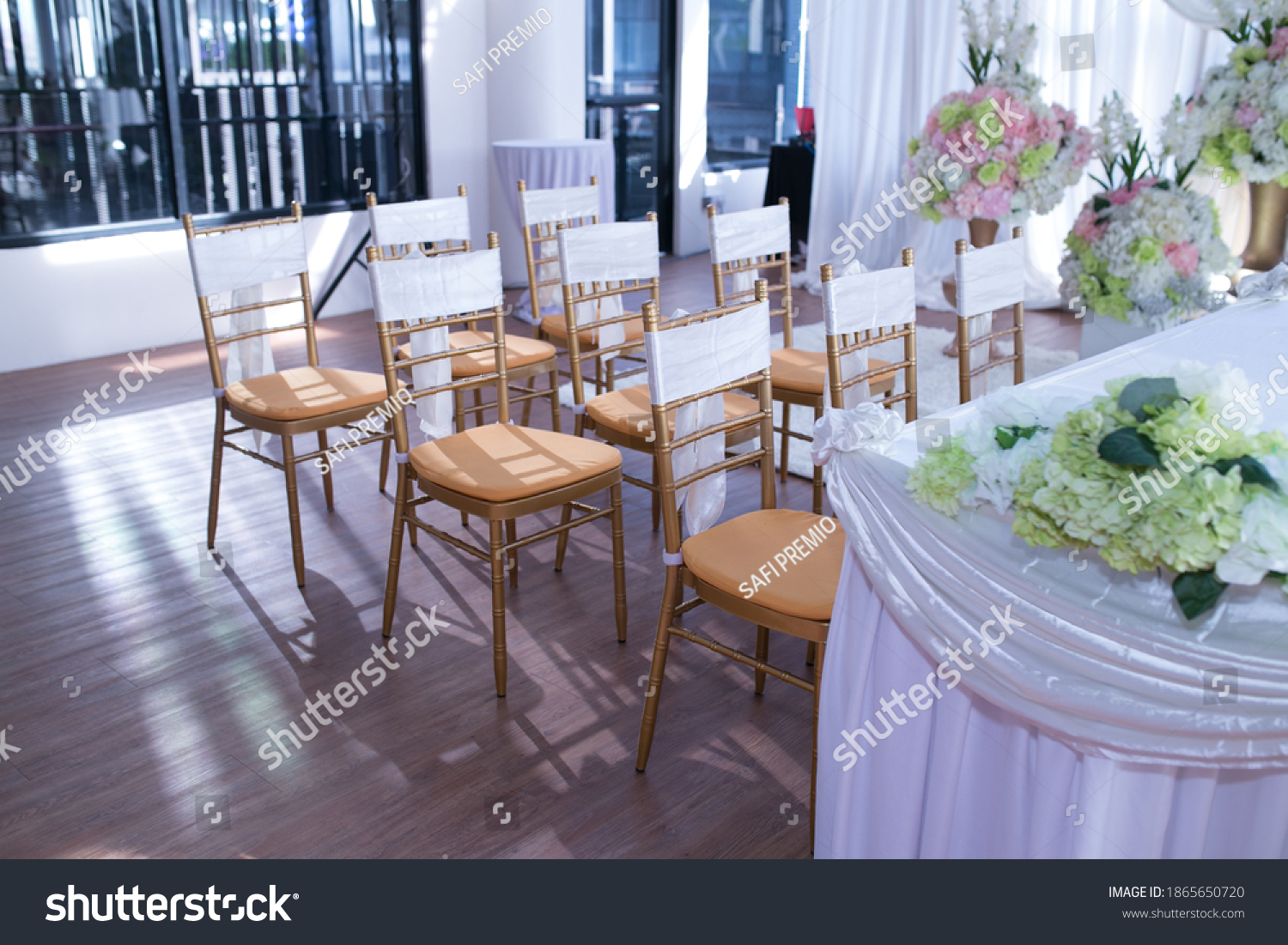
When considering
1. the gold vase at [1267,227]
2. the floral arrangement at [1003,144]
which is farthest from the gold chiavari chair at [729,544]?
the gold vase at [1267,227]

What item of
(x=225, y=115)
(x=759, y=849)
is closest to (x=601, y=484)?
(x=759, y=849)

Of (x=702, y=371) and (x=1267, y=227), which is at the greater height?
(x=1267, y=227)

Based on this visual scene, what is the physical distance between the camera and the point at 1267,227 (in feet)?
14.2

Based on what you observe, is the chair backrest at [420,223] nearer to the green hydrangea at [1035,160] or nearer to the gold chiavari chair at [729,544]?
the gold chiavari chair at [729,544]

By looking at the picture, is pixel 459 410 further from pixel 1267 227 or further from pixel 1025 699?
Answer: pixel 1267 227

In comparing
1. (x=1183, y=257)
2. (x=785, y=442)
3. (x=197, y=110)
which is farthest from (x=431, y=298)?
(x=197, y=110)

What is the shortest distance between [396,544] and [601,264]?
3.61 feet

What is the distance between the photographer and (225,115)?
19.0ft

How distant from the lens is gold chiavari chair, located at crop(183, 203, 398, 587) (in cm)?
301

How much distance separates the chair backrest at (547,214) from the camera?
12.7 ft

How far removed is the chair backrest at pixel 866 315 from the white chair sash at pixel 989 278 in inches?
7.0

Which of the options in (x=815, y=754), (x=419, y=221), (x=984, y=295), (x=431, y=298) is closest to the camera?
(x=815, y=754)

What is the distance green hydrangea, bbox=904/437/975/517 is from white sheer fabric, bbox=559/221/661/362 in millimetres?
1798
